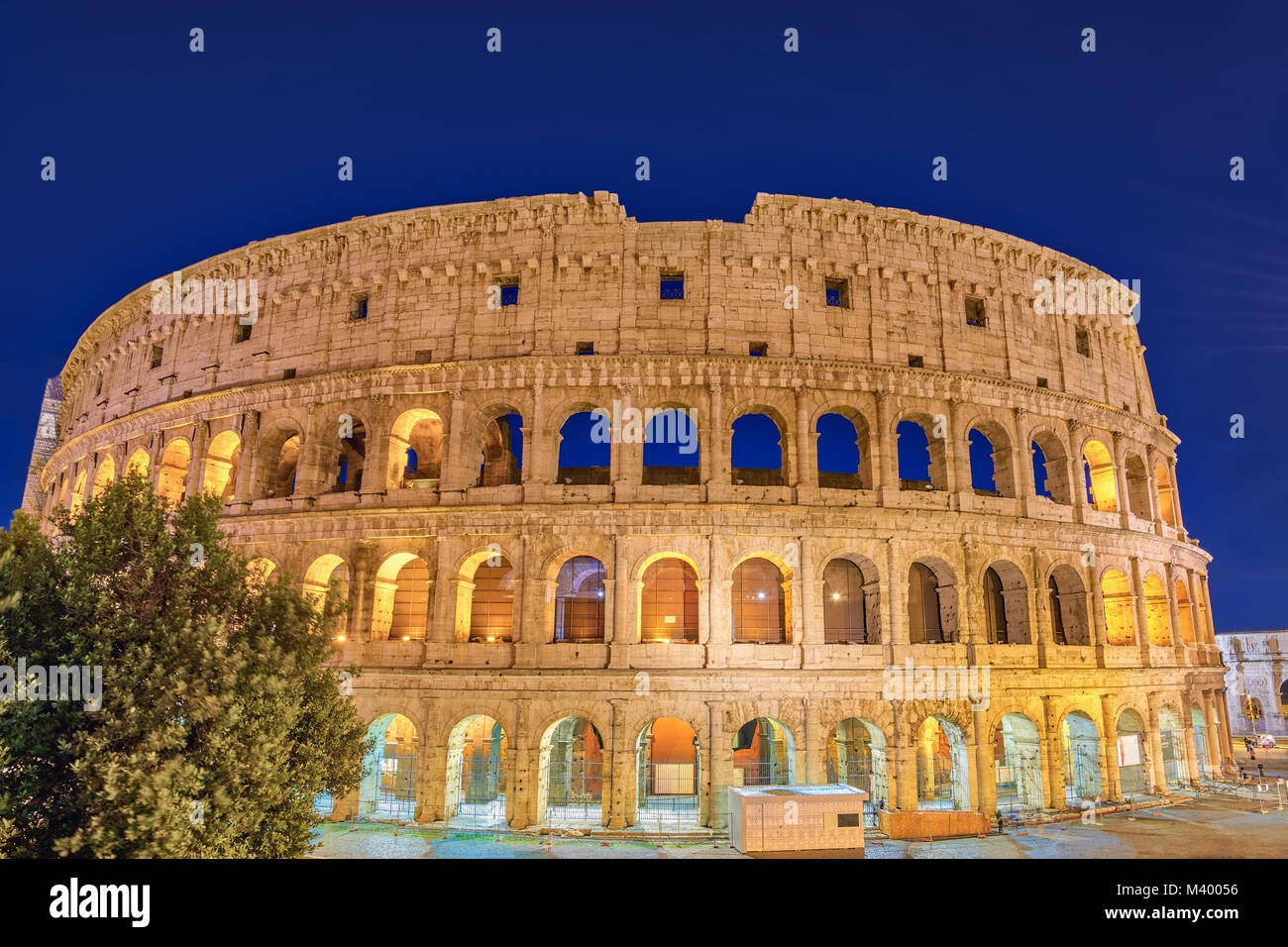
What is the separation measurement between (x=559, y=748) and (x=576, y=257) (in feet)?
52.5

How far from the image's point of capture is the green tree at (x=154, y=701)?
410 inches

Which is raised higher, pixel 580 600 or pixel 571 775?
pixel 580 600

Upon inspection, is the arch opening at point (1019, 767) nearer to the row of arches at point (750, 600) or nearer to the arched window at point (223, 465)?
the row of arches at point (750, 600)

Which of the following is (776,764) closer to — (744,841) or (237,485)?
(744,841)

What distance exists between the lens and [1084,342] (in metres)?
27.0

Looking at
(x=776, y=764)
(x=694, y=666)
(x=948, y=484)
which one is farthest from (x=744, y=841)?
(x=948, y=484)

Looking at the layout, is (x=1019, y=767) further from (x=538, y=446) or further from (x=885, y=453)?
(x=538, y=446)

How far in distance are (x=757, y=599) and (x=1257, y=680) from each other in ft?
153

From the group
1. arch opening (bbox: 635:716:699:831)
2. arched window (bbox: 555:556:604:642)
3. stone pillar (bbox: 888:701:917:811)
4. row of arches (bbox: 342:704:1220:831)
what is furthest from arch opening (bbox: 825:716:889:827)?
arched window (bbox: 555:556:604:642)

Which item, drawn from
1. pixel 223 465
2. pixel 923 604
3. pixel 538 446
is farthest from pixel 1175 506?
pixel 223 465

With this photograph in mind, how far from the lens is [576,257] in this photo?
23344mm

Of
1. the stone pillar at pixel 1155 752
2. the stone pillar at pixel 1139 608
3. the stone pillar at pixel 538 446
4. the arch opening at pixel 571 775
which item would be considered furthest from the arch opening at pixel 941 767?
the stone pillar at pixel 538 446

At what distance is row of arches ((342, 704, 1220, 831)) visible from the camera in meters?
20.3
